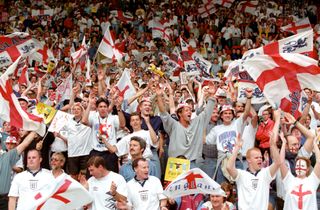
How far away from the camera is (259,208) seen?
9.07 meters

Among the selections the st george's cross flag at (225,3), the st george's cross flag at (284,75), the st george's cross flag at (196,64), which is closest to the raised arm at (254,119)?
the st george's cross flag at (284,75)

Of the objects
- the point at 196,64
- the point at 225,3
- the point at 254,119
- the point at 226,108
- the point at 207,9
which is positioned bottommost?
the point at 254,119

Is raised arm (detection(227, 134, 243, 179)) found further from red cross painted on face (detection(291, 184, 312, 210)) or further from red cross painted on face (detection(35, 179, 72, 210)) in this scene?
red cross painted on face (detection(35, 179, 72, 210))

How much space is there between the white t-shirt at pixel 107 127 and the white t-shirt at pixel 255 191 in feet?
8.63

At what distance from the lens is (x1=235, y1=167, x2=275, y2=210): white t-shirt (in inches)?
358

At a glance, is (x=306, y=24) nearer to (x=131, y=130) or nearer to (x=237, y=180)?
(x=131, y=130)

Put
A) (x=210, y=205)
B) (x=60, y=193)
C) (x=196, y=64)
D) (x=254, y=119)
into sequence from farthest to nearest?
(x=196, y=64)
(x=254, y=119)
(x=210, y=205)
(x=60, y=193)

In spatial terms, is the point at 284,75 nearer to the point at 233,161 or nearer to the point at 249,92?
the point at 249,92

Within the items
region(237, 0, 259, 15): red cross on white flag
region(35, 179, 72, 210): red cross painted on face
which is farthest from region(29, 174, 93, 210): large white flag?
region(237, 0, 259, 15): red cross on white flag

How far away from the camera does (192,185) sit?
922 cm

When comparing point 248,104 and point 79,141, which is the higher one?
point 248,104

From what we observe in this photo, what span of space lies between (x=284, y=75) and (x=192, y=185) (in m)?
1.97

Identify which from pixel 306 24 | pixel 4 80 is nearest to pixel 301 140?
pixel 4 80

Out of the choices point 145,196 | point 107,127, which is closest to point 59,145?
point 107,127
